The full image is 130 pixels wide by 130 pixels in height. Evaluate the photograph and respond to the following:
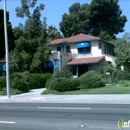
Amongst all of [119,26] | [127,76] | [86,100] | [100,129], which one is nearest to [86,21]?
[119,26]

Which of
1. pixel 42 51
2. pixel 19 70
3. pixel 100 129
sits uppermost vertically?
pixel 42 51

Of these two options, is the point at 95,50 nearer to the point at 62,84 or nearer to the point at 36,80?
the point at 36,80

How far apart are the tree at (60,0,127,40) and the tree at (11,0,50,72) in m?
21.9

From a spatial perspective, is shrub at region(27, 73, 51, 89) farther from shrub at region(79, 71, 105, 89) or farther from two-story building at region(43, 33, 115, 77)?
two-story building at region(43, 33, 115, 77)

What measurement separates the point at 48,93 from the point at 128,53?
1371cm

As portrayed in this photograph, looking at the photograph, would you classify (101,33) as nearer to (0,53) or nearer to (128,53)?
(0,53)

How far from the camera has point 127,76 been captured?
29.0m

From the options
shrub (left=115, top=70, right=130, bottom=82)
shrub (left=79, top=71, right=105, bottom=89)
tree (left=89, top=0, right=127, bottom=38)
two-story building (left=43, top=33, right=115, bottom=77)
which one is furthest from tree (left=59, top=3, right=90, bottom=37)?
shrub (left=79, top=71, right=105, bottom=89)

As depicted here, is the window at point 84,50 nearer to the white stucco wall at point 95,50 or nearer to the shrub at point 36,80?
the white stucco wall at point 95,50

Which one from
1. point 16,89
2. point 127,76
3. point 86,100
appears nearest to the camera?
point 86,100

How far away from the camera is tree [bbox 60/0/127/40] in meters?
59.2

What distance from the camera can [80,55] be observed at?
136 ft

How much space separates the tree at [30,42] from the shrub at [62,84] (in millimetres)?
13160

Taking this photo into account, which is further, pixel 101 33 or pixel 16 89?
pixel 101 33
